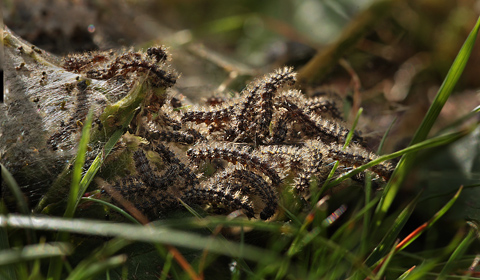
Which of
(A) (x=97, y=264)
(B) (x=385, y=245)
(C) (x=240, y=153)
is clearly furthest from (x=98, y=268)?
(B) (x=385, y=245)

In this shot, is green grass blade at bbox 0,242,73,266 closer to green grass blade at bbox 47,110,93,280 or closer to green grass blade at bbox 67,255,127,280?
green grass blade at bbox 67,255,127,280

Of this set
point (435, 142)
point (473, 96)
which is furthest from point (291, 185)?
point (473, 96)

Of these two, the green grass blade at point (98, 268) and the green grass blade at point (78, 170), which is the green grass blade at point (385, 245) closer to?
the green grass blade at point (98, 268)

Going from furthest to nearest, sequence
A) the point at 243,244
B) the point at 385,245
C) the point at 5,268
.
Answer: the point at 385,245
the point at 243,244
the point at 5,268

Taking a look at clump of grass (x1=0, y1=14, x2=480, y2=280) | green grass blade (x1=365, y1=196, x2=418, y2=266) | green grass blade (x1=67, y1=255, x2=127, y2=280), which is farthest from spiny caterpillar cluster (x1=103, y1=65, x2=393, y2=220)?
green grass blade (x1=67, y1=255, x2=127, y2=280)

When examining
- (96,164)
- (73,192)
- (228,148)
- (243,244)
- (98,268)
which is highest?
(228,148)

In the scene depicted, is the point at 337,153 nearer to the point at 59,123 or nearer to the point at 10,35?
the point at 59,123

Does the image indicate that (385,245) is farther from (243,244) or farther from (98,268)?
(98,268)

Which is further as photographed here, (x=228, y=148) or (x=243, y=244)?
(x=228, y=148)
